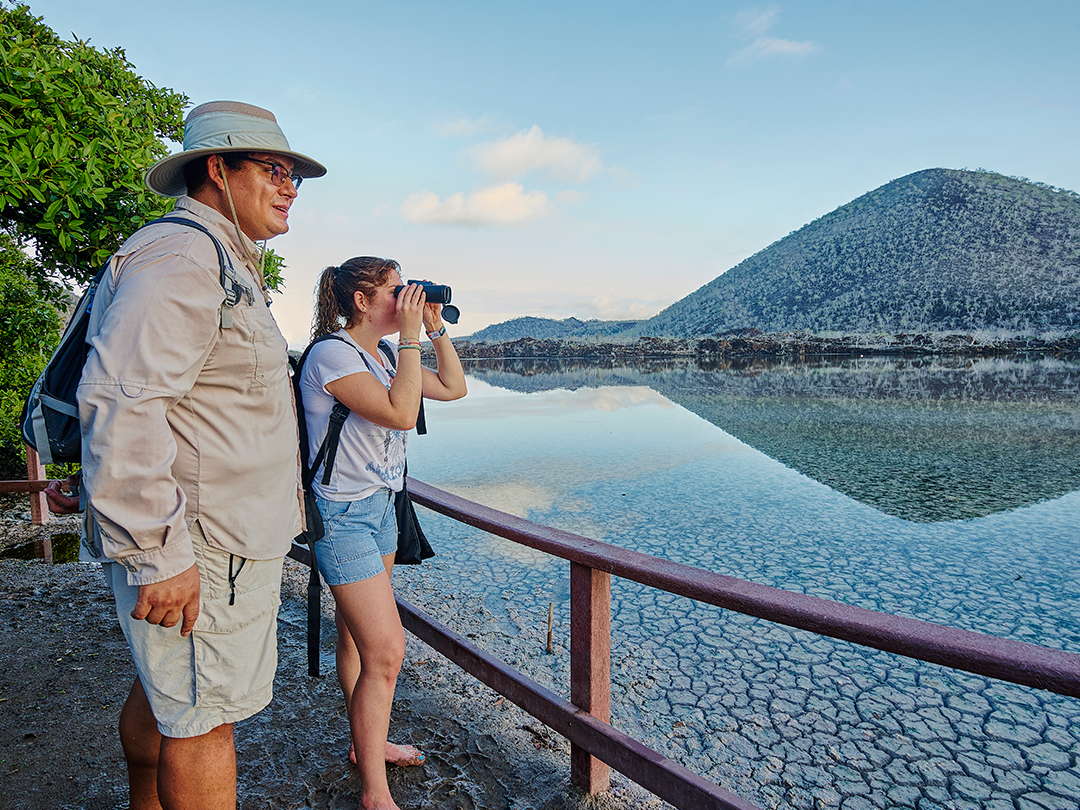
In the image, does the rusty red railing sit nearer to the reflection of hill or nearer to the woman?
the woman

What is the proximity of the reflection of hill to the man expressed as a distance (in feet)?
→ 25.3

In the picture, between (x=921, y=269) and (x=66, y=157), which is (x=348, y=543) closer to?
(x=66, y=157)

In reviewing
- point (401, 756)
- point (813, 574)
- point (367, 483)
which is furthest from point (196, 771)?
point (813, 574)

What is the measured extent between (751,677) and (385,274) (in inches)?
123

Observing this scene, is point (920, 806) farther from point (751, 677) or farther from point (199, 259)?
point (199, 259)

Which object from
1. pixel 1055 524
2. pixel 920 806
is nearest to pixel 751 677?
pixel 920 806

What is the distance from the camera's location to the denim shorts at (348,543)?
1.85 meters

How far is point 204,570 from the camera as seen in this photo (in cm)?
134

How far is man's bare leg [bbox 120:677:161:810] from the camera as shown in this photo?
1.53m

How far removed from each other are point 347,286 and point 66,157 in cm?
216

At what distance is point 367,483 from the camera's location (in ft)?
6.34

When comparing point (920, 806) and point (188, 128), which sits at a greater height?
point (188, 128)

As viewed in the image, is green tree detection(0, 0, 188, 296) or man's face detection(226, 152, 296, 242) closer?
man's face detection(226, 152, 296, 242)

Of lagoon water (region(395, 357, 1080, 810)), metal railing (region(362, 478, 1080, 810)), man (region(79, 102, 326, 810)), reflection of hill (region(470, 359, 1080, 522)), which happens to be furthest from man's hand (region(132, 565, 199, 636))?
reflection of hill (region(470, 359, 1080, 522))
